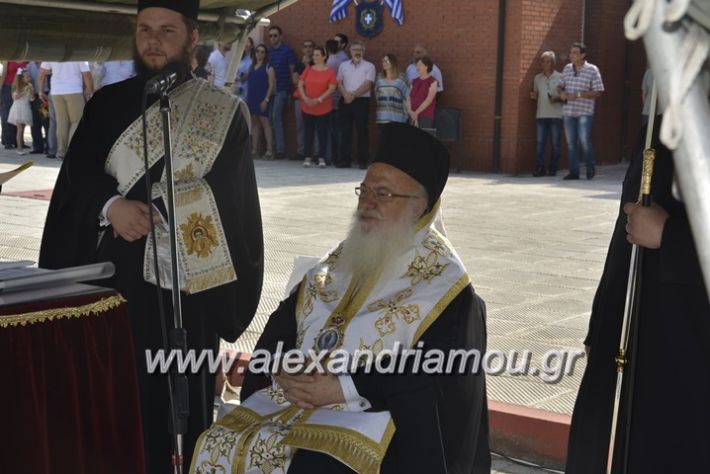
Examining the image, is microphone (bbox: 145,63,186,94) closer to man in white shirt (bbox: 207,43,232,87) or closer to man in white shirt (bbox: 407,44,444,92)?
man in white shirt (bbox: 407,44,444,92)

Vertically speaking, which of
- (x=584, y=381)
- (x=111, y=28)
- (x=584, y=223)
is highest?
(x=111, y=28)

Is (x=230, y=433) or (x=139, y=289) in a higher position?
(x=139, y=289)

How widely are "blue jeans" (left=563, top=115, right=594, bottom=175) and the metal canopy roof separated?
1191 centimetres

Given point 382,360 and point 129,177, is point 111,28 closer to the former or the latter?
point 129,177

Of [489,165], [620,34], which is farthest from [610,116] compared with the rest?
[489,165]

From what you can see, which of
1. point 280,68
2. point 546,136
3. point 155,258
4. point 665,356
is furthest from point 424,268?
point 280,68

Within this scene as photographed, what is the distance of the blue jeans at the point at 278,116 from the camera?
1986cm

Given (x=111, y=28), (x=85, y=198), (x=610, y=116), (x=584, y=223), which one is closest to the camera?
(x=85, y=198)

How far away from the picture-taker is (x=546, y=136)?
17.8 m

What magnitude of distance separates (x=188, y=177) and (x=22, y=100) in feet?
57.1

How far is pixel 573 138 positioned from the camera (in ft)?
56.6

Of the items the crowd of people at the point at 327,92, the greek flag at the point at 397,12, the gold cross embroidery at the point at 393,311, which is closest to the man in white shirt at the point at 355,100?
the crowd of people at the point at 327,92

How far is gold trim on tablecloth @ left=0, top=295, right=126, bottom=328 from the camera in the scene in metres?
3.31

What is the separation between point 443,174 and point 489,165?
14834mm
